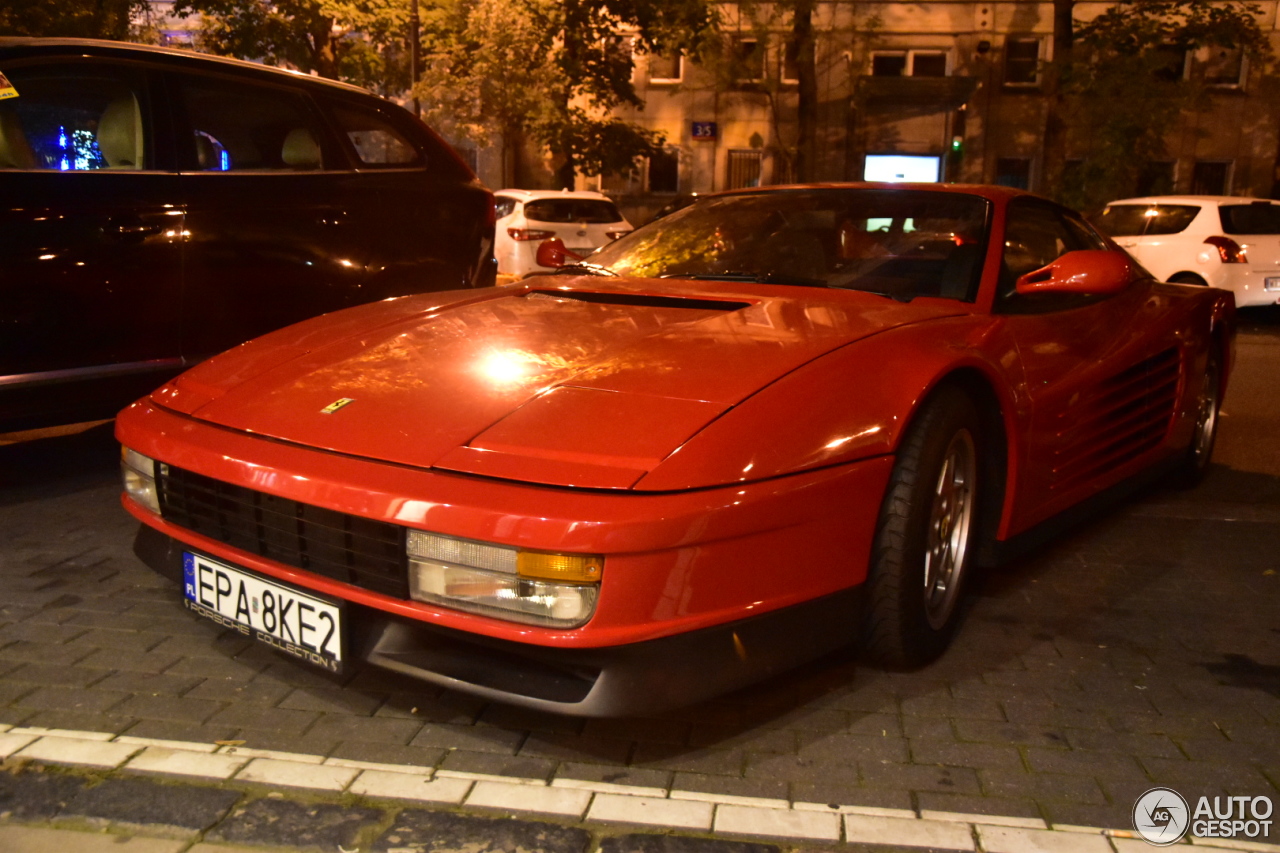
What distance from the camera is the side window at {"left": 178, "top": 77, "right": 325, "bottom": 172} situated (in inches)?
173

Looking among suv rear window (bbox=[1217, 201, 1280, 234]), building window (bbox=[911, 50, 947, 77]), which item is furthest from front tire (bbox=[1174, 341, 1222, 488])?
building window (bbox=[911, 50, 947, 77])

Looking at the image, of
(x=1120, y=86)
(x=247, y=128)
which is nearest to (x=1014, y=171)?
(x=1120, y=86)

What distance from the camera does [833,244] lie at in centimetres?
349

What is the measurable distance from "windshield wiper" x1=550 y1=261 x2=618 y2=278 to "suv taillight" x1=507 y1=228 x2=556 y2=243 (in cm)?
1123

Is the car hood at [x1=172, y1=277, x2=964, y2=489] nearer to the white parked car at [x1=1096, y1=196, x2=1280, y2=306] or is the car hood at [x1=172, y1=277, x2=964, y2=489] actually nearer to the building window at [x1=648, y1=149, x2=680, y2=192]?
the white parked car at [x1=1096, y1=196, x2=1280, y2=306]

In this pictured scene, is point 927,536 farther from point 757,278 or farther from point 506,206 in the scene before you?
point 506,206

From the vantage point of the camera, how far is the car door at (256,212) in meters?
4.32

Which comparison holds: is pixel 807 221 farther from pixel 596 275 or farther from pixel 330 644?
pixel 330 644

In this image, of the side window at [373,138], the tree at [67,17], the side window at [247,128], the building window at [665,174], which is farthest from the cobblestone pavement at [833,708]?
the building window at [665,174]

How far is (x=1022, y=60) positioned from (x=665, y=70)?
8676mm

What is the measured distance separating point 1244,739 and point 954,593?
0.75 metres

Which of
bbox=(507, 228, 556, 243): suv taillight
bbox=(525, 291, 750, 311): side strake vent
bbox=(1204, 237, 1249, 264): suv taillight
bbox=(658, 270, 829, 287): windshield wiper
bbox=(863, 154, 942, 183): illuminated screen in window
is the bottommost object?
bbox=(507, 228, 556, 243): suv taillight

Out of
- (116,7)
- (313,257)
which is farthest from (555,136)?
(313,257)

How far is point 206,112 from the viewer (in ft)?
14.6
